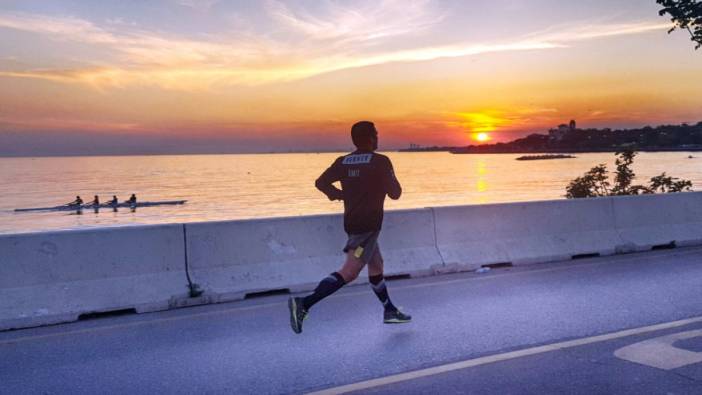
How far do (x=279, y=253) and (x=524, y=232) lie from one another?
14.5ft

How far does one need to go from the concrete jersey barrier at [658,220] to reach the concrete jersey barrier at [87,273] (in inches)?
314

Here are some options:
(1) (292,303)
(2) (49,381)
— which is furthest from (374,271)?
(2) (49,381)

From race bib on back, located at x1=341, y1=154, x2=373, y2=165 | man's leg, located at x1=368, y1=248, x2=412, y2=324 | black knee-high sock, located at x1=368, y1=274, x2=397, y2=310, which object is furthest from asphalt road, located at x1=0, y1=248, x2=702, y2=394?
race bib on back, located at x1=341, y1=154, x2=373, y2=165

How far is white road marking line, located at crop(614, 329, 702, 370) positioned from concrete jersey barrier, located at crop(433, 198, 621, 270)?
14.2 ft

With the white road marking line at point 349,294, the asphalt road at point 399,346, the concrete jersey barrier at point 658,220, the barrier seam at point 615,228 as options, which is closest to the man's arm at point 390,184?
the asphalt road at point 399,346

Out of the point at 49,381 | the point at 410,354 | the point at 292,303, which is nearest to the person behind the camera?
the point at 49,381

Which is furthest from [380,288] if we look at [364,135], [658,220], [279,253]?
[658,220]

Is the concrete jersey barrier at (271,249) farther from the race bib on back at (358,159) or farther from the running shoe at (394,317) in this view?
the race bib on back at (358,159)

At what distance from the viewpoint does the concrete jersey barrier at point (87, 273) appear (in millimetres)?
7480

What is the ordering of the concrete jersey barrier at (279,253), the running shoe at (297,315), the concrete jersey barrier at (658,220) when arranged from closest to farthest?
the running shoe at (297,315) < the concrete jersey barrier at (279,253) < the concrete jersey barrier at (658,220)

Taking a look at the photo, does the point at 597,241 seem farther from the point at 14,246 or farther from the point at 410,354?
the point at 14,246

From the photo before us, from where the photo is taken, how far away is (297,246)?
9297mm

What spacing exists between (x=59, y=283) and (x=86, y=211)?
265 ft

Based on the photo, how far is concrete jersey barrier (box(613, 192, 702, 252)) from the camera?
1209 centimetres
